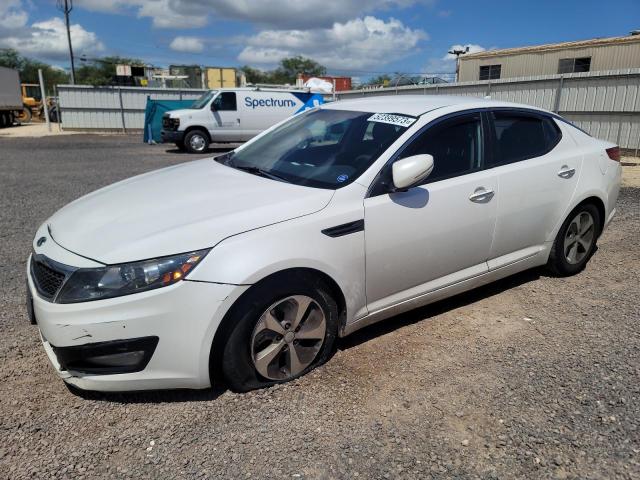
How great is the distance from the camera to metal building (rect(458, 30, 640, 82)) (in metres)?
21.8

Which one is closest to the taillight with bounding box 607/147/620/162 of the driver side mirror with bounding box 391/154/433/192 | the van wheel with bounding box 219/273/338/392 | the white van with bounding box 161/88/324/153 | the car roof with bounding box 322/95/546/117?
the car roof with bounding box 322/95/546/117

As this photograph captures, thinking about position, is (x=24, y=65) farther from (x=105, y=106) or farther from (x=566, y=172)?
(x=566, y=172)

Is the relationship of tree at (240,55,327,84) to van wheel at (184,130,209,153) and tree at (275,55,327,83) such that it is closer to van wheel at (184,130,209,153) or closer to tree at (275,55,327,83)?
tree at (275,55,327,83)

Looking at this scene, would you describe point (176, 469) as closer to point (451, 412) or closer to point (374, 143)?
point (451, 412)

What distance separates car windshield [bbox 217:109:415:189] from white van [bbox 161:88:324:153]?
12.5 m

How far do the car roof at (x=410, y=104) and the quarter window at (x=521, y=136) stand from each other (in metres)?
0.12

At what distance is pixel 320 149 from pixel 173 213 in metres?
1.23

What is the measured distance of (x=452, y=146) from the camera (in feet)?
11.5

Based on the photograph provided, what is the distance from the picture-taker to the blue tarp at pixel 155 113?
62.0 ft

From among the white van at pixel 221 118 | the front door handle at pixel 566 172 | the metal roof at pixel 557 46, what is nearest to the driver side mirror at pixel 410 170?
the front door handle at pixel 566 172

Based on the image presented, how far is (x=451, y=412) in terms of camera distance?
267cm

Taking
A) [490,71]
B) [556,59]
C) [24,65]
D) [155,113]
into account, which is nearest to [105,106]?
[155,113]

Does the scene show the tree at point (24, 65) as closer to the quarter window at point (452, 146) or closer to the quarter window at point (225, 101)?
the quarter window at point (225, 101)

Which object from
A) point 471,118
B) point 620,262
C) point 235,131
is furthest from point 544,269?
point 235,131
